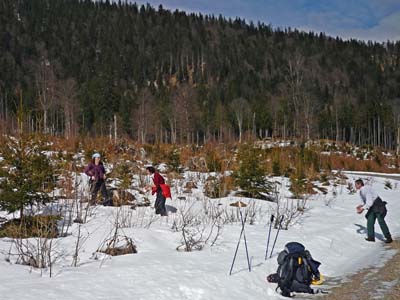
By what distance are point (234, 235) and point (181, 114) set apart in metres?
44.1

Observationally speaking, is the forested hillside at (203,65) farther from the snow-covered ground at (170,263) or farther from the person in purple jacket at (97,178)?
the snow-covered ground at (170,263)

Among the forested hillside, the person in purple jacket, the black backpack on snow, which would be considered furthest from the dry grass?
the forested hillside

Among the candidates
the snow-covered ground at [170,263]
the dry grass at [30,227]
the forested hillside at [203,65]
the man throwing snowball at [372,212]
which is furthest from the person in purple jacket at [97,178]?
the forested hillside at [203,65]

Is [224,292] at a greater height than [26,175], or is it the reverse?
[26,175]

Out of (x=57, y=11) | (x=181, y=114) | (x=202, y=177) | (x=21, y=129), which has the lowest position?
(x=202, y=177)

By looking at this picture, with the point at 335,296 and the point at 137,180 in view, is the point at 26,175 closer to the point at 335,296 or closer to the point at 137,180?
the point at 335,296

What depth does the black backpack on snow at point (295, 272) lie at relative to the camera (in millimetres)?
6090

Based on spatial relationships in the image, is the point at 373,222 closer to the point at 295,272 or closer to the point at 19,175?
the point at 295,272

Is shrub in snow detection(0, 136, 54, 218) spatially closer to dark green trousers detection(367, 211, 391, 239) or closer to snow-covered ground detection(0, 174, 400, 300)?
snow-covered ground detection(0, 174, 400, 300)

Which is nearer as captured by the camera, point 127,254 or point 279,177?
point 127,254

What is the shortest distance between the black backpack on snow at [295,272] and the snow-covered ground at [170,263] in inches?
8.5

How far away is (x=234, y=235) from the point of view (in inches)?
365

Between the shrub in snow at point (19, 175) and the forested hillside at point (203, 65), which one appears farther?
the forested hillside at point (203, 65)

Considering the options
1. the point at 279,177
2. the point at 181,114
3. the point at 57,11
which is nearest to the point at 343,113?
the point at 181,114
